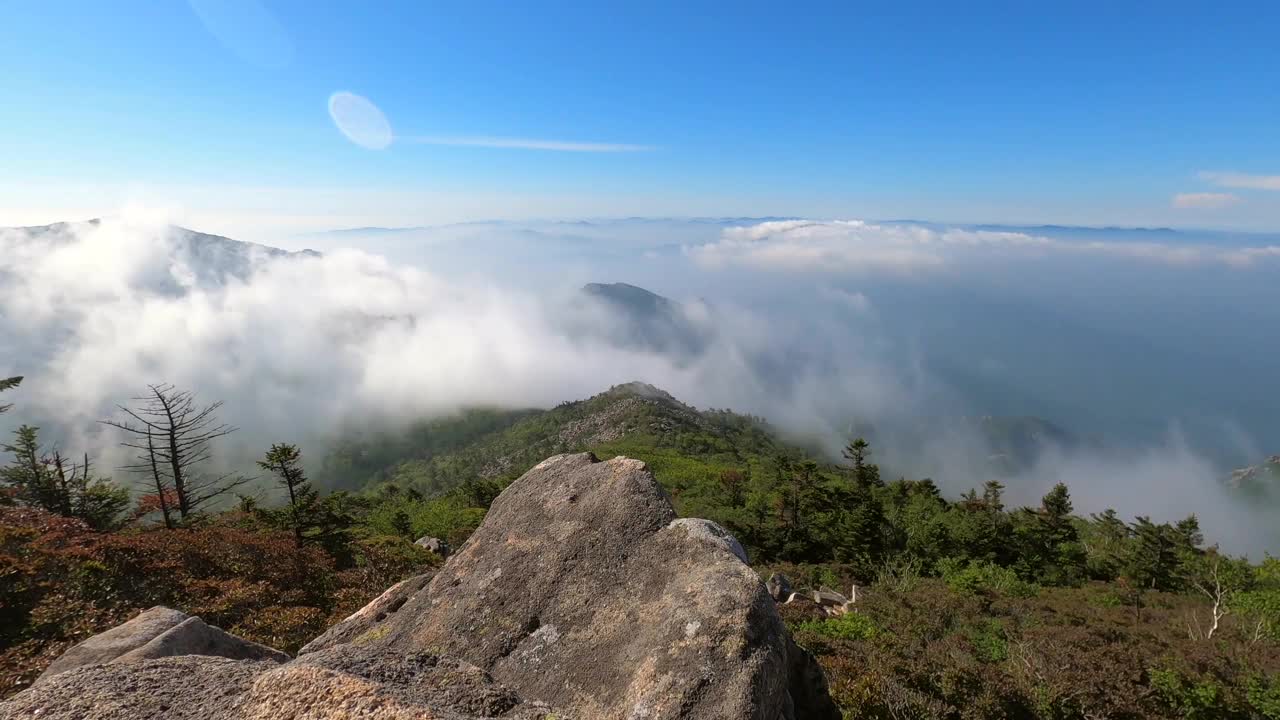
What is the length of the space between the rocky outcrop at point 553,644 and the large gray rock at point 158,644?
14.3 inches

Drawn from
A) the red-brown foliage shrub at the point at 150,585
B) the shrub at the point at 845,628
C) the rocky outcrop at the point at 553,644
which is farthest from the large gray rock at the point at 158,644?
the shrub at the point at 845,628

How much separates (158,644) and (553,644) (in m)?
5.79

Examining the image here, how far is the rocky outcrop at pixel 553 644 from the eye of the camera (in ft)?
15.1

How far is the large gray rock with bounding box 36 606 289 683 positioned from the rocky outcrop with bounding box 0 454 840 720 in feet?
1.19

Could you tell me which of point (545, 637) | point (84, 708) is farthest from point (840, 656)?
point (84, 708)

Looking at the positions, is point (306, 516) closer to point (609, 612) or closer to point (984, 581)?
point (609, 612)

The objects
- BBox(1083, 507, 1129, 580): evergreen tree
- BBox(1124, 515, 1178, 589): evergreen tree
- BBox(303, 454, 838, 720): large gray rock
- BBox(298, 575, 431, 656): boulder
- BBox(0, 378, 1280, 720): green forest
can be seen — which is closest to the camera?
BBox(303, 454, 838, 720): large gray rock

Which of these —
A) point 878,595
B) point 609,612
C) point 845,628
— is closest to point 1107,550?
point 878,595

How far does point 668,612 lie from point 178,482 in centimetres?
3755

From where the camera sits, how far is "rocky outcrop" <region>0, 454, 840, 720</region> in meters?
4.62

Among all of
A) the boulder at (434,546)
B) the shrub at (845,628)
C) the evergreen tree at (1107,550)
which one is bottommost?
the evergreen tree at (1107,550)

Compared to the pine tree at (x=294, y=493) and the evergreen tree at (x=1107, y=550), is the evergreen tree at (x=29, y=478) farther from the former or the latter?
the evergreen tree at (x=1107, y=550)

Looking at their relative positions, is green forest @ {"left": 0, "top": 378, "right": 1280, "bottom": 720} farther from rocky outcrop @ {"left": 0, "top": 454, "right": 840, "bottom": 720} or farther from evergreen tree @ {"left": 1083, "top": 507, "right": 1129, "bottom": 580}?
rocky outcrop @ {"left": 0, "top": 454, "right": 840, "bottom": 720}

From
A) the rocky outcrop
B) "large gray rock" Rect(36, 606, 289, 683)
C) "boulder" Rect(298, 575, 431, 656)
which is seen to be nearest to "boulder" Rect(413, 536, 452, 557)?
"large gray rock" Rect(36, 606, 289, 683)
